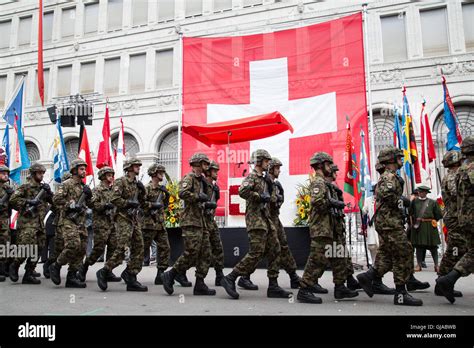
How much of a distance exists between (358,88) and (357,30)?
5.64ft

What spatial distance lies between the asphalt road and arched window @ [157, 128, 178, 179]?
12.0m

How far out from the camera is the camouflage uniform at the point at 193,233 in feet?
20.5

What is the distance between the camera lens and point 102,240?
7555mm

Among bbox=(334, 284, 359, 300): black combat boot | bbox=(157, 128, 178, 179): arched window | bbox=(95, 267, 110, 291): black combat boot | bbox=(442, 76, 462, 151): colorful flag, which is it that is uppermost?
bbox=(157, 128, 178, 179): arched window

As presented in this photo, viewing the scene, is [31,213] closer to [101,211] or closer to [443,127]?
[101,211]

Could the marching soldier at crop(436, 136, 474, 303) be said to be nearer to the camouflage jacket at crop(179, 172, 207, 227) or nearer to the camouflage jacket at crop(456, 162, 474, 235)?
the camouflage jacket at crop(456, 162, 474, 235)

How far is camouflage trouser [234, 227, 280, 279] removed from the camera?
238 inches

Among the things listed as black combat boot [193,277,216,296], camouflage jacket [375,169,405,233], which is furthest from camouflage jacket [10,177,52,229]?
camouflage jacket [375,169,405,233]

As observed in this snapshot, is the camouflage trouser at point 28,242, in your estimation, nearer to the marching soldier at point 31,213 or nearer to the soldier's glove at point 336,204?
the marching soldier at point 31,213

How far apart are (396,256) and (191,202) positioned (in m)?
3.07

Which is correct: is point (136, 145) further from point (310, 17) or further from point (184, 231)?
point (184, 231)

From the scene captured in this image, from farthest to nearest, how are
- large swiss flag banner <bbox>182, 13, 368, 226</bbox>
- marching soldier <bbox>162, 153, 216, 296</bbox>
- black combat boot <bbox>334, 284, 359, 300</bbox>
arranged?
large swiss flag banner <bbox>182, 13, 368, 226</bbox>, marching soldier <bbox>162, 153, 216, 296</bbox>, black combat boot <bbox>334, 284, 359, 300</bbox>

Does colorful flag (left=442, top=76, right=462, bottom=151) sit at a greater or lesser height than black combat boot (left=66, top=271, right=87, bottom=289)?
greater

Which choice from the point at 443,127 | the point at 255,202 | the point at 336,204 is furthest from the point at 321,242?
the point at 443,127
